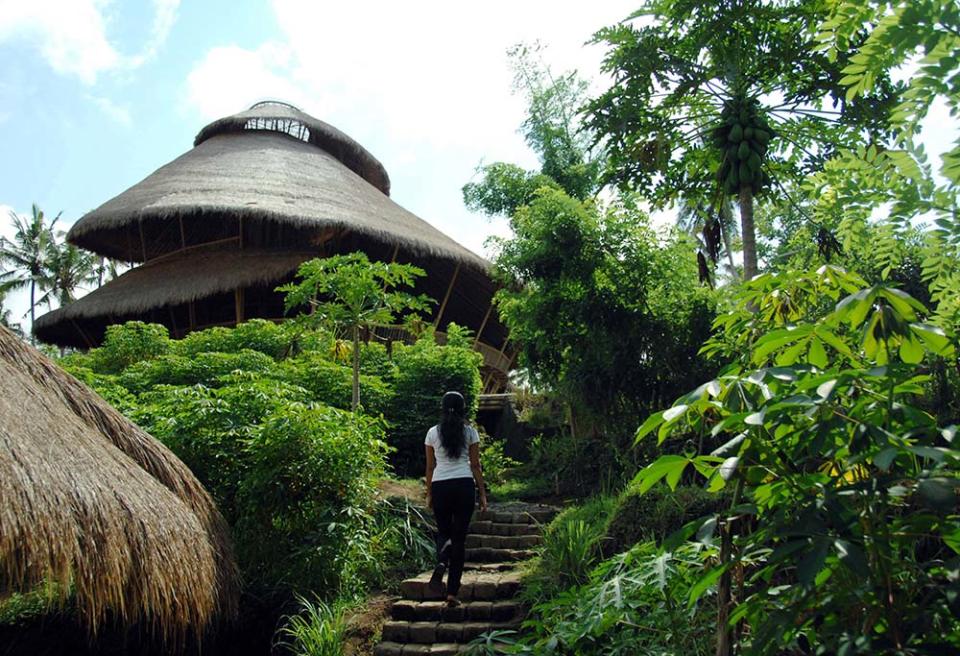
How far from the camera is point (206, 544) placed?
5.12 metres

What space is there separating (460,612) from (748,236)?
13.7 feet

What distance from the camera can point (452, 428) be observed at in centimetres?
532

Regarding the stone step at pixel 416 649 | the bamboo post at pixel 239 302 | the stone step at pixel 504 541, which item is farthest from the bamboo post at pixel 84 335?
the stone step at pixel 416 649

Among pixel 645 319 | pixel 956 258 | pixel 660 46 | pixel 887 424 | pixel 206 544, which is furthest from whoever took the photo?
pixel 645 319

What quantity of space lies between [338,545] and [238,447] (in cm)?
114

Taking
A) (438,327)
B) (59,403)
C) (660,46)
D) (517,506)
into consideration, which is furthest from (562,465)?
(438,327)

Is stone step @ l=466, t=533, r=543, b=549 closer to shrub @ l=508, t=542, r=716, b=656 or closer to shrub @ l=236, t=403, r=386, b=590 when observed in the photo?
shrub @ l=236, t=403, r=386, b=590

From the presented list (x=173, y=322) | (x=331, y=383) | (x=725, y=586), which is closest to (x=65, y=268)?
(x=173, y=322)

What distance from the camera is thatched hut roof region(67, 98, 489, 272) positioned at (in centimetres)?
1561

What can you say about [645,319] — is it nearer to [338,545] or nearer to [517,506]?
[517,506]

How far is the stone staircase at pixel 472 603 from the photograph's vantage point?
5199 mm

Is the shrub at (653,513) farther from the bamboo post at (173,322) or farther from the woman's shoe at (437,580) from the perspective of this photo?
the bamboo post at (173,322)

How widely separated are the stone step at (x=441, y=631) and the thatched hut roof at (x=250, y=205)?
11045mm

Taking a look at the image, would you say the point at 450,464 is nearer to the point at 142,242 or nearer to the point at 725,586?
the point at 725,586
